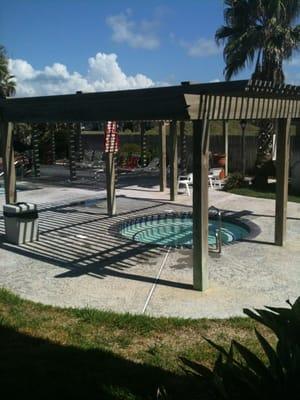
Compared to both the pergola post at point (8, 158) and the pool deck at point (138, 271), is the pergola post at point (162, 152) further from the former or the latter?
the pergola post at point (8, 158)

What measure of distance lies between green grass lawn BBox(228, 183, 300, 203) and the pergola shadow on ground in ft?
12.2

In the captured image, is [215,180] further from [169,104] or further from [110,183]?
[169,104]

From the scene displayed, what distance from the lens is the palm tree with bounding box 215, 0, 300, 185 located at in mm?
16078

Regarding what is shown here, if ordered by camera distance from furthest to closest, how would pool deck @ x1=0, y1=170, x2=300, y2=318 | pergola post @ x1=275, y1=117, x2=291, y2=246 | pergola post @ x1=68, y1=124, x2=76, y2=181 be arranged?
pergola post @ x1=68, y1=124, x2=76, y2=181 → pergola post @ x1=275, y1=117, x2=291, y2=246 → pool deck @ x1=0, y1=170, x2=300, y2=318

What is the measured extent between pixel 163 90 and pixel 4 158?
428 cm

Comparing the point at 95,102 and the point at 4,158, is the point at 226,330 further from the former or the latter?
the point at 4,158

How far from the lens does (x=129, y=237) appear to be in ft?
31.9

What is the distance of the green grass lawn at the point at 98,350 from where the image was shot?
3.89m

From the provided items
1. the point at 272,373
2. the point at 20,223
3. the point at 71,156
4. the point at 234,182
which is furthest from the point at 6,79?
the point at 272,373

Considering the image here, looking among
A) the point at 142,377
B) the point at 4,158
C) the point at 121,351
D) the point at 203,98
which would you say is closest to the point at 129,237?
the point at 4,158

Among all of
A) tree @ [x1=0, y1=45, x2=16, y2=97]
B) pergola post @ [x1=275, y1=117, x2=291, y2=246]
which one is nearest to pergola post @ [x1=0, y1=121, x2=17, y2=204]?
pergola post @ [x1=275, y1=117, x2=291, y2=246]

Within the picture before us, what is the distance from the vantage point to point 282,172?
8.66 metres

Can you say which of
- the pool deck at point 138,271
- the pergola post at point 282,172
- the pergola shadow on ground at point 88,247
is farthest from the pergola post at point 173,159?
the pergola post at point 282,172

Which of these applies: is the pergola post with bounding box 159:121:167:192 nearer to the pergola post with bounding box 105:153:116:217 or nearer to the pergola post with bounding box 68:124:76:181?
the pergola post with bounding box 105:153:116:217
